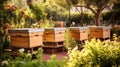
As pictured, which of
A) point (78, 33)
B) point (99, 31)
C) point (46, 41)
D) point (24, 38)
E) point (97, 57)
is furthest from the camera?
point (99, 31)

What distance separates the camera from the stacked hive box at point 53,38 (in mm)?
9727

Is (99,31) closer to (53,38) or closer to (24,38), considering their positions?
(53,38)

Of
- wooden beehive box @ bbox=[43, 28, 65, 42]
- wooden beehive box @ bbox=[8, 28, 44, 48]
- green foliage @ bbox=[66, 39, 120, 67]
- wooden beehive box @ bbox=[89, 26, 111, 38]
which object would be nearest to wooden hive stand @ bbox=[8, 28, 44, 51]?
wooden beehive box @ bbox=[8, 28, 44, 48]

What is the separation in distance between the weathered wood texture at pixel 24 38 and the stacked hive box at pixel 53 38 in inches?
43.9

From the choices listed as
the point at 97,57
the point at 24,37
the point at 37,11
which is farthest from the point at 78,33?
the point at 97,57

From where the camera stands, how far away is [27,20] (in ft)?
35.5

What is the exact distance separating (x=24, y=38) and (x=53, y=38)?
5.48 feet

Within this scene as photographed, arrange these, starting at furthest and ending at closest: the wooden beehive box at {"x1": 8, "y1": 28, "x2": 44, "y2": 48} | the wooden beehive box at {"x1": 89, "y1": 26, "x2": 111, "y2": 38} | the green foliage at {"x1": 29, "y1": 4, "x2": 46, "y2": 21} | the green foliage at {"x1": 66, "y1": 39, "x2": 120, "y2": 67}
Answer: the wooden beehive box at {"x1": 89, "y1": 26, "x2": 111, "y2": 38} → the green foliage at {"x1": 29, "y1": 4, "x2": 46, "y2": 21} → the wooden beehive box at {"x1": 8, "y1": 28, "x2": 44, "y2": 48} → the green foliage at {"x1": 66, "y1": 39, "x2": 120, "y2": 67}

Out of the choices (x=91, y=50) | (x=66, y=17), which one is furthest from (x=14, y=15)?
(x=66, y=17)

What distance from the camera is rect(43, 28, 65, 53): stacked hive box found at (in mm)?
9727

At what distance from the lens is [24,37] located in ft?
27.3

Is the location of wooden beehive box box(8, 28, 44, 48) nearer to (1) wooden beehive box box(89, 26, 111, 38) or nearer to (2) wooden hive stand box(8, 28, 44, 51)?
(2) wooden hive stand box(8, 28, 44, 51)

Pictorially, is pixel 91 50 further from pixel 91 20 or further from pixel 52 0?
pixel 91 20

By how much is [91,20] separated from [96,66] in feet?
60.5
